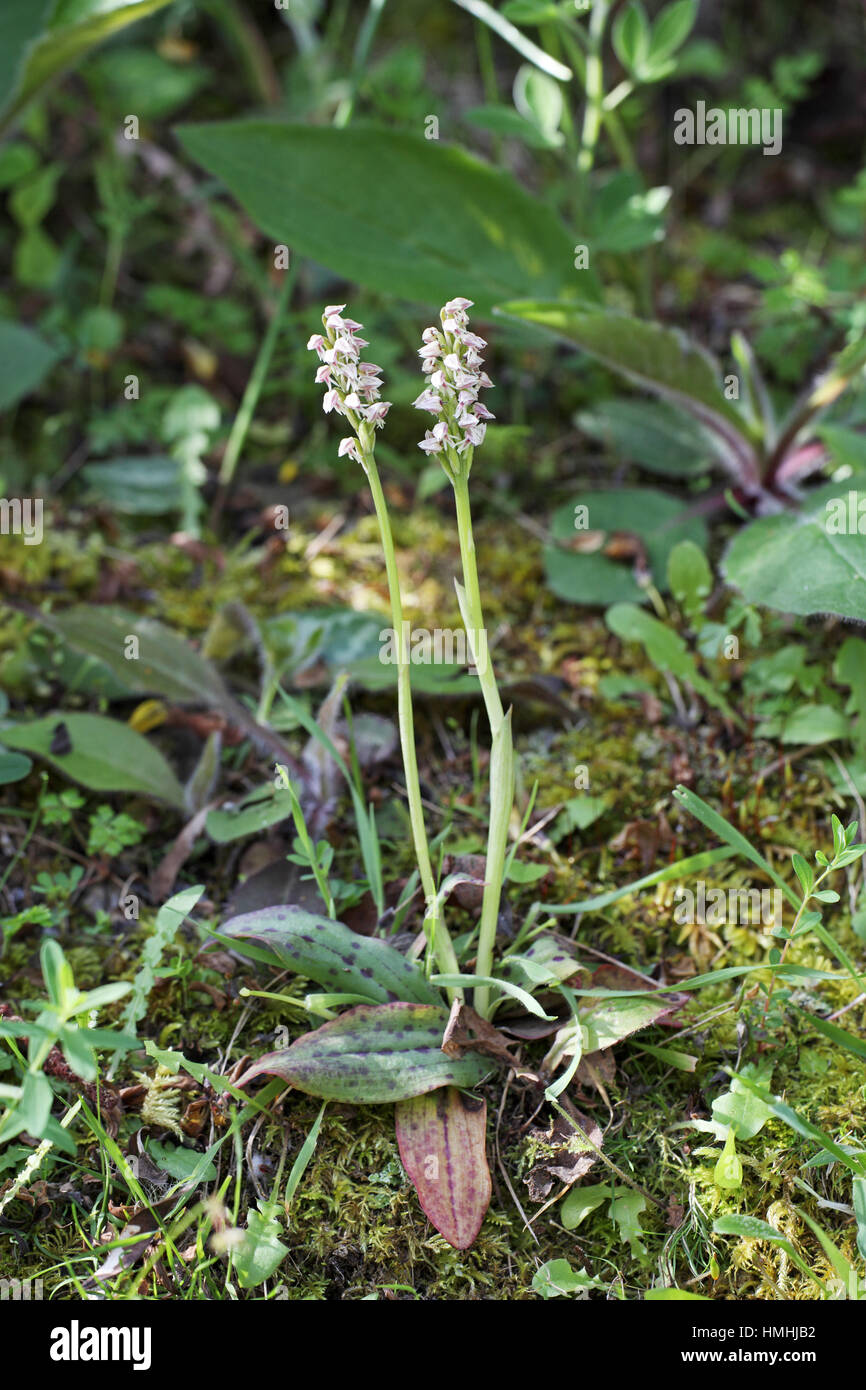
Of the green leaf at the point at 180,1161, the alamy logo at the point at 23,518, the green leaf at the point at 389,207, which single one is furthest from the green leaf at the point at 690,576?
the alamy logo at the point at 23,518

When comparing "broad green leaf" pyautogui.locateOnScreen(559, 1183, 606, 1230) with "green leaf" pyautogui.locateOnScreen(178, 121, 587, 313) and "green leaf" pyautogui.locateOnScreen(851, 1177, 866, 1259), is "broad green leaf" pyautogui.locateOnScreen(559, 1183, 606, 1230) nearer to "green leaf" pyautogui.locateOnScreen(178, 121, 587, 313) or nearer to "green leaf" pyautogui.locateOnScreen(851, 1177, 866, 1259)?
"green leaf" pyautogui.locateOnScreen(851, 1177, 866, 1259)

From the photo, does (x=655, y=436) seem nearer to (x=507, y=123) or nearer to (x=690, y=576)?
(x=690, y=576)

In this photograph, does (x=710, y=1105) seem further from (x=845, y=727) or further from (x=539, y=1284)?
(x=845, y=727)

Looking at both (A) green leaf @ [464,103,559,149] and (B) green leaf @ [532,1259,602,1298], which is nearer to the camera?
(B) green leaf @ [532,1259,602,1298]

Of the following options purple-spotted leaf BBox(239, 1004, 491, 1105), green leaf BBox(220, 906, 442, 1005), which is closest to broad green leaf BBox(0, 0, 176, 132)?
green leaf BBox(220, 906, 442, 1005)

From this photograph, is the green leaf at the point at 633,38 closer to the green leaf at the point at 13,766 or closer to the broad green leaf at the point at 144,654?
the broad green leaf at the point at 144,654

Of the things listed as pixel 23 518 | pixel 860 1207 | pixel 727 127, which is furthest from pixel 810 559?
pixel 727 127
